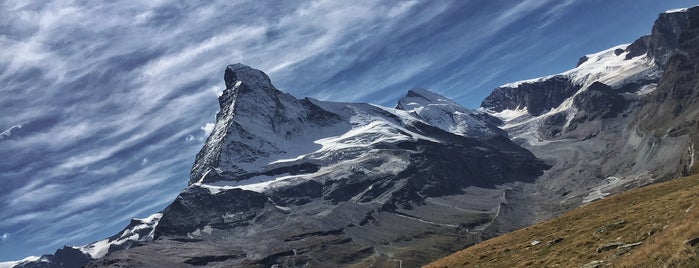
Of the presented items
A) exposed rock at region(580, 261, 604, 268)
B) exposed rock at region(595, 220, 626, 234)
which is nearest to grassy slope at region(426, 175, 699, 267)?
exposed rock at region(595, 220, 626, 234)

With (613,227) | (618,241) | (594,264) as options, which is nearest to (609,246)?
(618,241)

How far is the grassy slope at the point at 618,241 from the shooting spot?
27.3 m

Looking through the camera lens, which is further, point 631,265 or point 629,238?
point 629,238

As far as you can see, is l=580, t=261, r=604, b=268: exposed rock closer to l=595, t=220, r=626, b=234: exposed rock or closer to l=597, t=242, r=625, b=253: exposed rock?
l=597, t=242, r=625, b=253: exposed rock

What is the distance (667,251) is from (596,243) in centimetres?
1648

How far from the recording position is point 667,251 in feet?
88.6

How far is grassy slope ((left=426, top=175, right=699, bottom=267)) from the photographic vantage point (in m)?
27.3

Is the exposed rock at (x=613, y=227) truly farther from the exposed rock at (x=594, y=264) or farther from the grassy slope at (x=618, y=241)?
the exposed rock at (x=594, y=264)

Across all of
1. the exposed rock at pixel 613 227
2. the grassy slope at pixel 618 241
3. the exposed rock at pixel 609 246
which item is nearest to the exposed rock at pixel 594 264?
the grassy slope at pixel 618 241

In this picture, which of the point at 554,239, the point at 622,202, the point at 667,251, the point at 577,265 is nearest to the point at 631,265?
the point at 667,251

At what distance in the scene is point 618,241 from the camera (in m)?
39.1

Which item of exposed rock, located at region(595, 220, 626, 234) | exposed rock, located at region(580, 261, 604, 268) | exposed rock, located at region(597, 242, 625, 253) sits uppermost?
exposed rock, located at region(580, 261, 604, 268)

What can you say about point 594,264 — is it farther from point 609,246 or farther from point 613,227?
point 613,227

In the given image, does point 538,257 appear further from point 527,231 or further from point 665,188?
point 665,188
